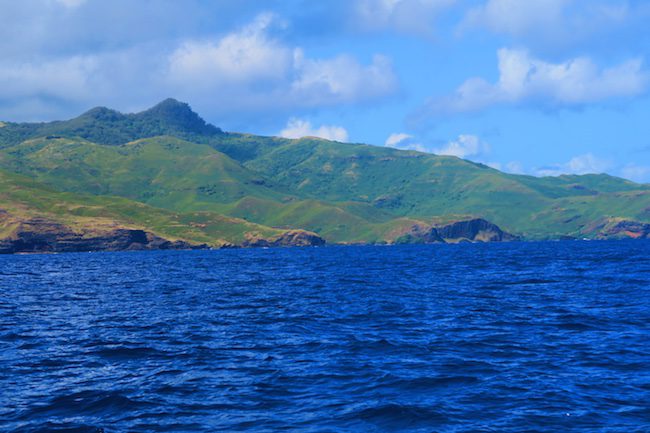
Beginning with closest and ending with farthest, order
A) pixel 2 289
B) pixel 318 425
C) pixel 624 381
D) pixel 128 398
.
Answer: pixel 318 425
pixel 128 398
pixel 624 381
pixel 2 289

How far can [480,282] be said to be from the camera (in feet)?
315

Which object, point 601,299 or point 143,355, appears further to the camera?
point 601,299

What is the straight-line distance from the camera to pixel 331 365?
36281 millimetres

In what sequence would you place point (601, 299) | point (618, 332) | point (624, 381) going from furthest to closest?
point (601, 299), point (618, 332), point (624, 381)

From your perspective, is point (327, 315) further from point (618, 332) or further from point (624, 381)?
point (624, 381)

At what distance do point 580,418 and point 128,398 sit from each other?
19602 millimetres

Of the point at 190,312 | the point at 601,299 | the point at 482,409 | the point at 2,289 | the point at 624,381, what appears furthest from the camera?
the point at 2,289

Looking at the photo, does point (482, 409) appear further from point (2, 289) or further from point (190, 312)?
point (2, 289)

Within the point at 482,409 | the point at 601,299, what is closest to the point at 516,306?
the point at 601,299

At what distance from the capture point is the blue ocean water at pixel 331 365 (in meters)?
26.6

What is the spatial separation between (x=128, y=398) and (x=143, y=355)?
10529mm

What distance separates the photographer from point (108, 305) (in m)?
69.6

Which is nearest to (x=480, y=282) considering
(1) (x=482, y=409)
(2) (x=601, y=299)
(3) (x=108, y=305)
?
(2) (x=601, y=299)

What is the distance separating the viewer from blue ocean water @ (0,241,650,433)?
26.6 meters
